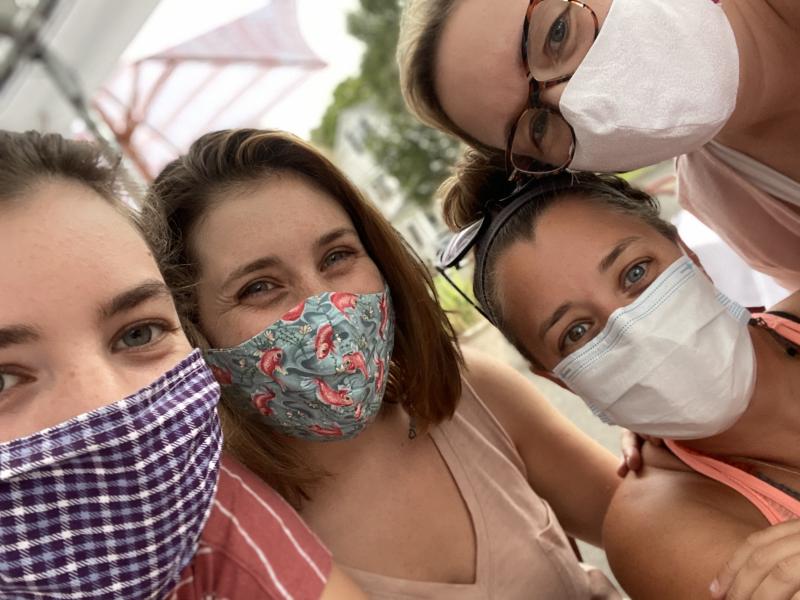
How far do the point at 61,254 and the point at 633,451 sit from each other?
160 centimetres

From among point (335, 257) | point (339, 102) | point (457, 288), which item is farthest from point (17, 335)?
point (339, 102)

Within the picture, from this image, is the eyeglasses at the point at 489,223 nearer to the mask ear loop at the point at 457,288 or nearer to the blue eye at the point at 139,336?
the mask ear loop at the point at 457,288

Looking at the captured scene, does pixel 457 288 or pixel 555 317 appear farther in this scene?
pixel 457 288

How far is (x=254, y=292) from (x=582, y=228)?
34.0 inches

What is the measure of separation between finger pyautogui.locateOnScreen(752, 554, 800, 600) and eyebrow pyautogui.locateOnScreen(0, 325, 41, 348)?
1.41 meters

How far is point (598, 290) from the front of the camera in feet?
5.16

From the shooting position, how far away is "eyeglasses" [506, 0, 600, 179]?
151 centimetres

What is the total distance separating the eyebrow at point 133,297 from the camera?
109 cm

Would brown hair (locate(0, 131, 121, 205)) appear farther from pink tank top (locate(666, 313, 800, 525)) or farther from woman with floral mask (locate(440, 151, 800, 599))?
pink tank top (locate(666, 313, 800, 525))

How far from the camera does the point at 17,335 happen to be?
99 centimetres

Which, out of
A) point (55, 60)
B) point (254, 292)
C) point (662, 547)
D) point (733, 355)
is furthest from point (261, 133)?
point (55, 60)

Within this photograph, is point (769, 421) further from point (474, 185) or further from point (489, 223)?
point (474, 185)

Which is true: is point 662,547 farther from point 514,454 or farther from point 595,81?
point 595,81

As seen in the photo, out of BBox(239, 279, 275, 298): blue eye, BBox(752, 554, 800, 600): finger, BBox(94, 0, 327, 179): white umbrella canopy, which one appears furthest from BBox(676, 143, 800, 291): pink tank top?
BBox(94, 0, 327, 179): white umbrella canopy
